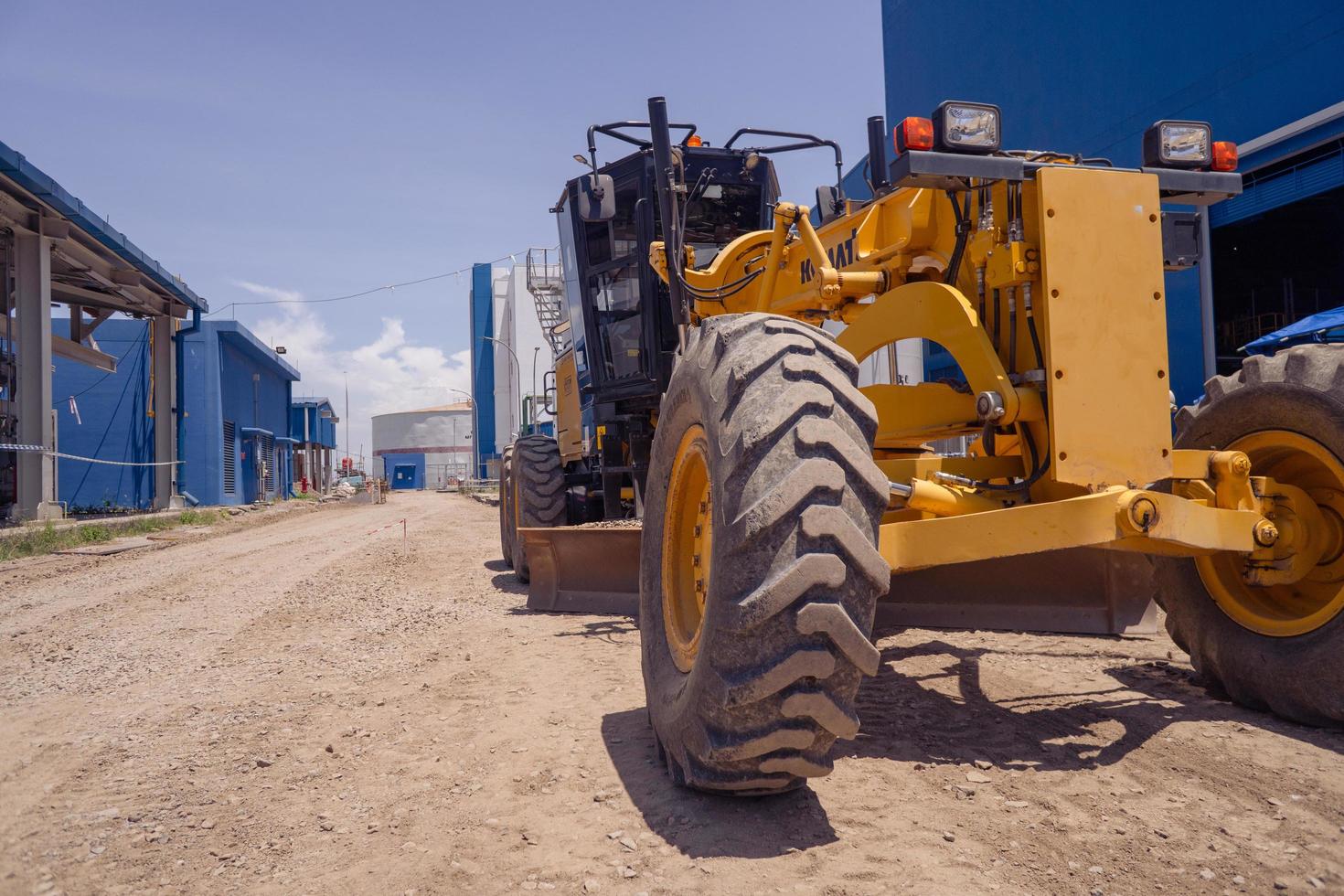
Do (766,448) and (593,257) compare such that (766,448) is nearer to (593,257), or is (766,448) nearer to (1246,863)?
(1246,863)

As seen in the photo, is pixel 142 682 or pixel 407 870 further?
pixel 142 682

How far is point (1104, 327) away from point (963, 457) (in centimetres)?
77

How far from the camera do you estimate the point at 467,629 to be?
593 cm

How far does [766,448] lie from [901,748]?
A: 1.46 m

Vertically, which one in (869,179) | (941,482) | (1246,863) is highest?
(869,179)

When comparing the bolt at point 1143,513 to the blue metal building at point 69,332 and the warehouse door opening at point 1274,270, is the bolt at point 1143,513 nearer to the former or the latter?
the warehouse door opening at point 1274,270

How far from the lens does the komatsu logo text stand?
441cm

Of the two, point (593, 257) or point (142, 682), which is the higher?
point (593, 257)

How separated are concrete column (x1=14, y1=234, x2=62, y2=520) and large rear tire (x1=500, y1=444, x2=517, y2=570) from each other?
11.4 metres

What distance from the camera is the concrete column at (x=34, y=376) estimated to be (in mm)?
16562

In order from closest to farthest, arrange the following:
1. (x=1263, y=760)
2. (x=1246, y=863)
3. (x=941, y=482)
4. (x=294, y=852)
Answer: (x=1246, y=863)
(x=294, y=852)
(x=1263, y=760)
(x=941, y=482)

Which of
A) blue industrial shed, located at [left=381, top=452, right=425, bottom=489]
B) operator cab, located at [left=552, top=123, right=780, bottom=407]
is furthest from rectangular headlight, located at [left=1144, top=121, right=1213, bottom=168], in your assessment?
blue industrial shed, located at [left=381, top=452, right=425, bottom=489]

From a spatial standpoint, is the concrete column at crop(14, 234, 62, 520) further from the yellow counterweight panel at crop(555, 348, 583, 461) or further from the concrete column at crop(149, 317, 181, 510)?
the yellow counterweight panel at crop(555, 348, 583, 461)

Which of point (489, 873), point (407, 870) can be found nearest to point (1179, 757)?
point (489, 873)
